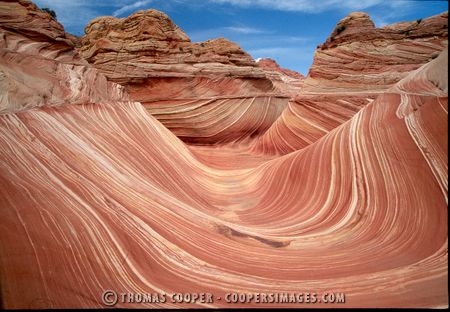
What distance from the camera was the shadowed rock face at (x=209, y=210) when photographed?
1.81 metres

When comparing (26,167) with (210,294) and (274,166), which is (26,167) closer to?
(210,294)

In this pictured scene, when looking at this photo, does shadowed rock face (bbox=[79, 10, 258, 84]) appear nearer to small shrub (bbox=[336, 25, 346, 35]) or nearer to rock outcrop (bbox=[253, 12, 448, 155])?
small shrub (bbox=[336, 25, 346, 35])

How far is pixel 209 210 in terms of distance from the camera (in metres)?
3.56

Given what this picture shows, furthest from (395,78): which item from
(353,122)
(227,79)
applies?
(227,79)

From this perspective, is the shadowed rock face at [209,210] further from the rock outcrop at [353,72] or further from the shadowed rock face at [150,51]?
the shadowed rock face at [150,51]

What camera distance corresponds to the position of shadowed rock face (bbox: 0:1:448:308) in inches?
71.4

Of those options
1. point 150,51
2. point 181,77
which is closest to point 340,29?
point 181,77

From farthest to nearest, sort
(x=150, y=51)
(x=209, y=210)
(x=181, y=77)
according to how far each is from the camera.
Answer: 1. (x=150, y=51)
2. (x=181, y=77)
3. (x=209, y=210)

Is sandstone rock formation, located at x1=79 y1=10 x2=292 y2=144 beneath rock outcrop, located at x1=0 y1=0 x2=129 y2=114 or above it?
above

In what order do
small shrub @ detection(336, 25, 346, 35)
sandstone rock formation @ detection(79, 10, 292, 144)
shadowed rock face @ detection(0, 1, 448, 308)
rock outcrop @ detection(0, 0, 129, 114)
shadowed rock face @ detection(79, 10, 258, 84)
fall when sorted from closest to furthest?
shadowed rock face @ detection(0, 1, 448, 308)
rock outcrop @ detection(0, 0, 129, 114)
small shrub @ detection(336, 25, 346, 35)
sandstone rock formation @ detection(79, 10, 292, 144)
shadowed rock face @ detection(79, 10, 258, 84)

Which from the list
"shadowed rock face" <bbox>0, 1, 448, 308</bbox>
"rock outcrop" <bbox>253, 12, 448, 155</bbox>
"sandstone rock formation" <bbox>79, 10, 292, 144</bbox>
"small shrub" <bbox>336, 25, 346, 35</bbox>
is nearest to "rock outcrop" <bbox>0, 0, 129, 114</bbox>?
"shadowed rock face" <bbox>0, 1, 448, 308</bbox>

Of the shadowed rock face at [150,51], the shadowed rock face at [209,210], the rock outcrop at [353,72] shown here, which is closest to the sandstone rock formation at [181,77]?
the shadowed rock face at [150,51]

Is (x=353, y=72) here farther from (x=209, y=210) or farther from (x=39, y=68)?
(x=39, y=68)

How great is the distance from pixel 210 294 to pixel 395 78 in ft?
23.5
